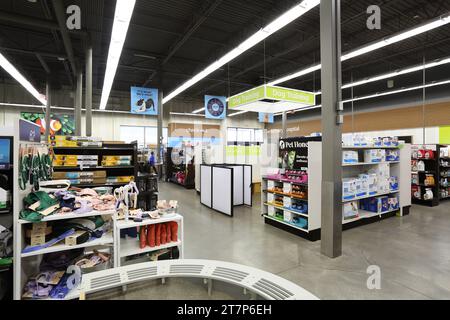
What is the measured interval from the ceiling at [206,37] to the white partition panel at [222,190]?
146 inches

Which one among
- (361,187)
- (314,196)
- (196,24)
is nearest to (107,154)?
(196,24)

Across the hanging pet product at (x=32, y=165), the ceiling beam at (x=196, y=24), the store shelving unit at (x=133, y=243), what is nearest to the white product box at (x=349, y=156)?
the store shelving unit at (x=133, y=243)

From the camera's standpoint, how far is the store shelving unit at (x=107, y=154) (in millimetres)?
5255

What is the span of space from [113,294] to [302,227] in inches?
162

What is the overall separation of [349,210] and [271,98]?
133 inches

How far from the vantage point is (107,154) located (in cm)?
582

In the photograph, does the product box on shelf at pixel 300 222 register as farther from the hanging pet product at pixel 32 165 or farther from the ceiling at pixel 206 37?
the hanging pet product at pixel 32 165

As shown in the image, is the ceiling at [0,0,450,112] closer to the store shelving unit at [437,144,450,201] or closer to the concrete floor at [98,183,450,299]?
the store shelving unit at [437,144,450,201]

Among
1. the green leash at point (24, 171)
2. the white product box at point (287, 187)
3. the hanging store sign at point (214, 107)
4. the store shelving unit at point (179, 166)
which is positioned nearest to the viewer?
the green leash at point (24, 171)

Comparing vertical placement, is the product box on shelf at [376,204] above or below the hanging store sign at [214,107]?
below

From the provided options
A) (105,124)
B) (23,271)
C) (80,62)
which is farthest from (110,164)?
(105,124)

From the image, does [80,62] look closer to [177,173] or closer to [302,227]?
[177,173]

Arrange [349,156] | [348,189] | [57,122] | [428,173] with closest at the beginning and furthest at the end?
[348,189]
[349,156]
[428,173]
[57,122]

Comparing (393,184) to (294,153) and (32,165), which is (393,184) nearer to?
(294,153)
